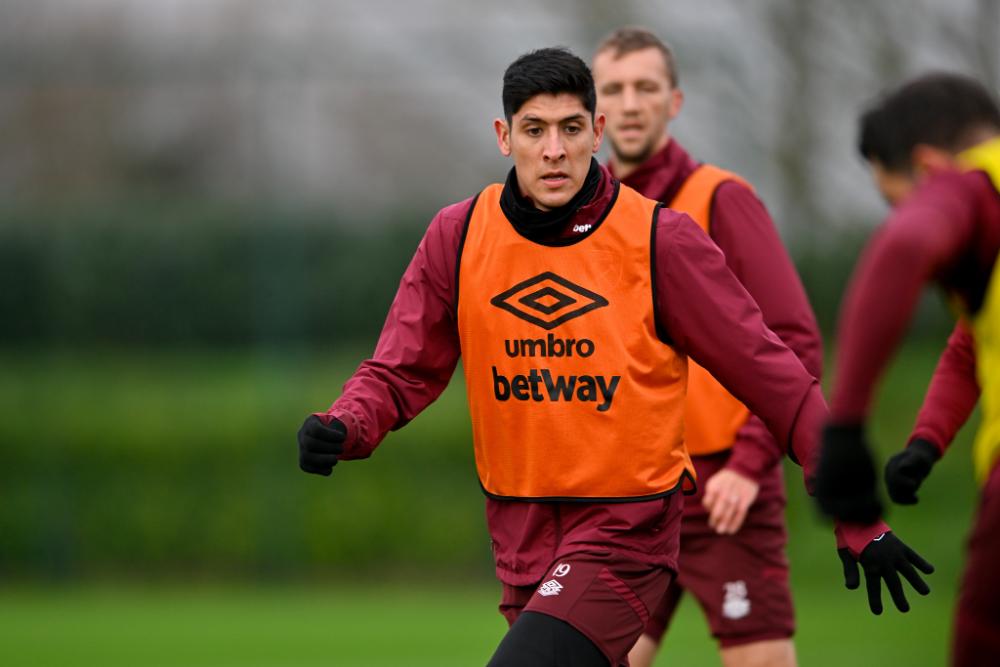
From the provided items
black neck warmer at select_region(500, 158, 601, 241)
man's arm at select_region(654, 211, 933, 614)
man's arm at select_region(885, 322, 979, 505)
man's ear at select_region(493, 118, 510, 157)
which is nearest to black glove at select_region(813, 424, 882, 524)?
man's arm at select_region(654, 211, 933, 614)

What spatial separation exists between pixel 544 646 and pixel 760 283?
1.84 meters

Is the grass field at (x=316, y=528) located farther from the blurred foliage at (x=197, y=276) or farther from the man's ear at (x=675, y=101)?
the man's ear at (x=675, y=101)

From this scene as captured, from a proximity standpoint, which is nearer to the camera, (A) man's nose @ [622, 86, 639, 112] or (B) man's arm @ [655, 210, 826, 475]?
(B) man's arm @ [655, 210, 826, 475]

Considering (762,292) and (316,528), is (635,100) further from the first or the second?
(316,528)

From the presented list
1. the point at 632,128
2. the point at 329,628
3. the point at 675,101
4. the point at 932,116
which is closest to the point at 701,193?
the point at 632,128

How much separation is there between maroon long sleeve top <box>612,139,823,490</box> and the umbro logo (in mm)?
1068

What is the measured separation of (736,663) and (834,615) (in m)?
5.47

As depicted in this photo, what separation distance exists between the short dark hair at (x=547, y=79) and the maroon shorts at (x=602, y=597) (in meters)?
1.31

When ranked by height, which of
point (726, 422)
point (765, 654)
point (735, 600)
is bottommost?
point (765, 654)

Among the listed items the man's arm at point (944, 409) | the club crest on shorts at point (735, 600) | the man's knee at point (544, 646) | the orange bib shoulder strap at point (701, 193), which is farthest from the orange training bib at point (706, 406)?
the man's knee at point (544, 646)

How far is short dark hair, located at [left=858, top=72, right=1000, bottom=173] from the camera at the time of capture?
3.25m

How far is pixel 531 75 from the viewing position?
13.9 ft

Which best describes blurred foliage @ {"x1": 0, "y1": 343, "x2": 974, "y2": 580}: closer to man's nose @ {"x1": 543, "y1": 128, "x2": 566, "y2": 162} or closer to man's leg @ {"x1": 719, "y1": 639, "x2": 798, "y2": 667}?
man's leg @ {"x1": 719, "y1": 639, "x2": 798, "y2": 667}

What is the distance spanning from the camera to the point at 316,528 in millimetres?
12281
